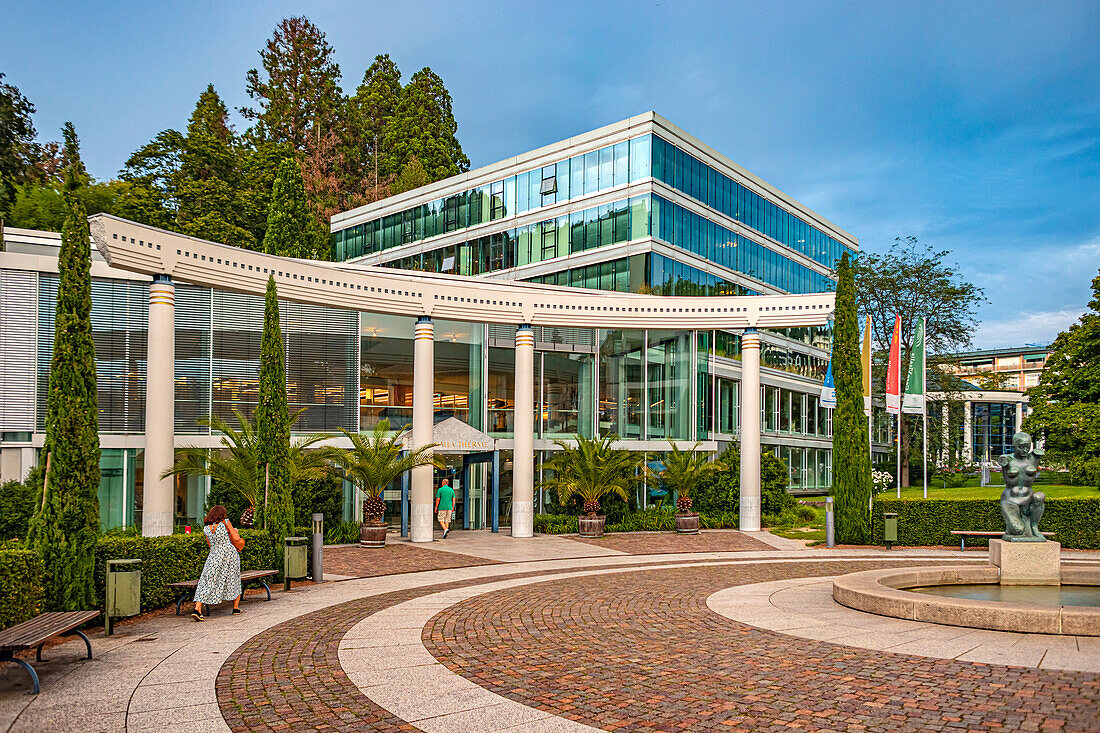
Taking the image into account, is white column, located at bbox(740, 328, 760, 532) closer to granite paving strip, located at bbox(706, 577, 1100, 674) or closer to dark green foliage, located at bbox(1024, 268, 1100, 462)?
granite paving strip, located at bbox(706, 577, 1100, 674)

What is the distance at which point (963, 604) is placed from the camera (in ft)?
36.8

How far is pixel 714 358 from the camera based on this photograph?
35.4 m

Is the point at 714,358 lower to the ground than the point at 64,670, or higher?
higher

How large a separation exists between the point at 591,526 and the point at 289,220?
93.8ft

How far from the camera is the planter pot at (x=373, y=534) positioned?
2244 centimetres

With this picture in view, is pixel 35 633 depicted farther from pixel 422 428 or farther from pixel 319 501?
pixel 422 428

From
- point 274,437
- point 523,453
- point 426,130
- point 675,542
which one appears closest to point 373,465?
Answer: point 523,453

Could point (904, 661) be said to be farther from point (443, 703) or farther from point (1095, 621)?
point (443, 703)

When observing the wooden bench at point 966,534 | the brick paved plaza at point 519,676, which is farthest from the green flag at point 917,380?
the brick paved plaza at point 519,676

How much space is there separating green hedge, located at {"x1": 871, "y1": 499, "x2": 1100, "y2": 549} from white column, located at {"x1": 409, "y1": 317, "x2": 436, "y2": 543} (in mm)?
12910

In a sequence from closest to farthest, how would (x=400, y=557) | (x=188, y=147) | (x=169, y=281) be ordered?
(x=169, y=281)
(x=400, y=557)
(x=188, y=147)

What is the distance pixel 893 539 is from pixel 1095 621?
13293 mm

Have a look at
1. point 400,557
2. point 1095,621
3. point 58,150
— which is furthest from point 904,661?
point 58,150

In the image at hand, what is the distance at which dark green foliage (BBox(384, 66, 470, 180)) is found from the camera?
6725 cm
